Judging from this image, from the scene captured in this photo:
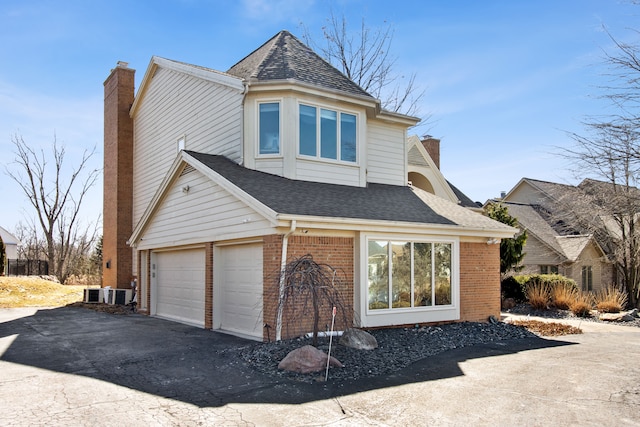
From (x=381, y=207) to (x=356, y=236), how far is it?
5.29 feet

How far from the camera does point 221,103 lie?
583 inches

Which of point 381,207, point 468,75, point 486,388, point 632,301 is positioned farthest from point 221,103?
point 632,301

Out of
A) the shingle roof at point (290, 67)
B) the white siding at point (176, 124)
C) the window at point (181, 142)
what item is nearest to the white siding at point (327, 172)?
the white siding at point (176, 124)

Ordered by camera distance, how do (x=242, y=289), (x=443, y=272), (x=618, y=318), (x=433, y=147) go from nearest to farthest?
(x=242, y=289) < (x=443, y=272) < (x=618, y=318) < (x=433, y=147)

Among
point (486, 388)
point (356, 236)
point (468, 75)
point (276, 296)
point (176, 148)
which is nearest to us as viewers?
point (486, 388)

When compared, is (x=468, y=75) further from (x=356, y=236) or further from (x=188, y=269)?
(x=188, y=269)

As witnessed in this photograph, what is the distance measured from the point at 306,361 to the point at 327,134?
7.50m

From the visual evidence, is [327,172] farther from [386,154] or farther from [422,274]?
[422,274]

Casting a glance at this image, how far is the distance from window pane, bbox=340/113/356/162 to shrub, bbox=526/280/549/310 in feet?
31.5

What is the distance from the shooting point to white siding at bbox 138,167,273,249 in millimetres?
11070

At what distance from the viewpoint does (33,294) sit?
22094 millimetres

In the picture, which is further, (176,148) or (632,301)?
(632,301)

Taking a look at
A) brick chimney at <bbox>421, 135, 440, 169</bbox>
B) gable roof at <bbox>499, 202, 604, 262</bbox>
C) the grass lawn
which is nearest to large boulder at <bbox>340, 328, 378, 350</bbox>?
the grass lawn

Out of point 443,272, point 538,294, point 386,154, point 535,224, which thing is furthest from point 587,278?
point 443,272
